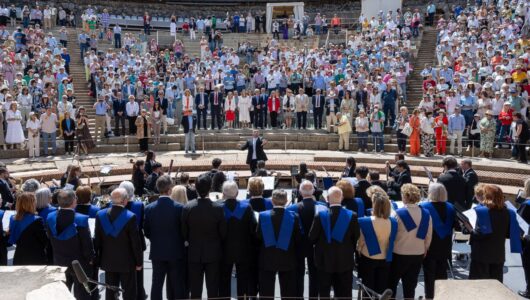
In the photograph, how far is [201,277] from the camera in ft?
23.1

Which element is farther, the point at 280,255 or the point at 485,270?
the point at 485,270

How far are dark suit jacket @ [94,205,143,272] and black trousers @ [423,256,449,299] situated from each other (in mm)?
3696

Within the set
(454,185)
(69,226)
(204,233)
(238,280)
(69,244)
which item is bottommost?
(238,280)

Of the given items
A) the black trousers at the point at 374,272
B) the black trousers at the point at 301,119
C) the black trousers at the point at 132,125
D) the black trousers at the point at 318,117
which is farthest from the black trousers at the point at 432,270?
the black trousers at the point at 132,125

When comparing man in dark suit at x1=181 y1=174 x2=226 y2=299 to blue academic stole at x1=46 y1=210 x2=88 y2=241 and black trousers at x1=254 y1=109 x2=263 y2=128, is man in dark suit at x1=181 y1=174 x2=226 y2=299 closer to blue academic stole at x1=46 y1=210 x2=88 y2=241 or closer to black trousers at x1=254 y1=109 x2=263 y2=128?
blue academic stole at x1=46 y1=210 x2=88 y2=241

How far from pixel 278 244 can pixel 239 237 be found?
543 mm

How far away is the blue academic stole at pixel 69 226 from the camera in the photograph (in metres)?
6.63

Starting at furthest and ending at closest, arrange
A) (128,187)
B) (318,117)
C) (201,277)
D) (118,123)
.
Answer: (318,117)
(118,123)
(128,187)
(201,277)

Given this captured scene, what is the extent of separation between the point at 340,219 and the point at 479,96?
1177 cm

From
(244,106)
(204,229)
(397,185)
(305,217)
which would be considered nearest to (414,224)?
(305,217)

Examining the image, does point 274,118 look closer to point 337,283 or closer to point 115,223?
point 337,283

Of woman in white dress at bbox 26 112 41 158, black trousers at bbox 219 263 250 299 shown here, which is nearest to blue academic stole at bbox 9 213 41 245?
black trousers at bbox 219 263 250 299

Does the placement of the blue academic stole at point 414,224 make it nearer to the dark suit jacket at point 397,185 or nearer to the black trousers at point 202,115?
the dark suit jacket at point 397,185

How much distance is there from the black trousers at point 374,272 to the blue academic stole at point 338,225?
21.8 inches
